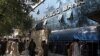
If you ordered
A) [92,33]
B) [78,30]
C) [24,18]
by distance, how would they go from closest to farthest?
[92,33]
[78,30]
[24,18]

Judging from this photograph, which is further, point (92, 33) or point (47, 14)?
point (47, 14)

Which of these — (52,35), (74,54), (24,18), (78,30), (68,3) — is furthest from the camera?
(52,35)

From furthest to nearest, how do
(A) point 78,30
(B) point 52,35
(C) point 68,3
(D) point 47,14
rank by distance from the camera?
(D) point 47,14, (B) point 52,35, (C) point 68,3, (A) point 78,30

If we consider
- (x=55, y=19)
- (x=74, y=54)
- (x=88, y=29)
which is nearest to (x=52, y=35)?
(x=55, y=19)

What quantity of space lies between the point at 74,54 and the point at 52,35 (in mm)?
16443

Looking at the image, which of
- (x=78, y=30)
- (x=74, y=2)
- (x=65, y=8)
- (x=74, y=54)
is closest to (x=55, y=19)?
(x=65, y=8)

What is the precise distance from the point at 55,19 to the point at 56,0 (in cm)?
181

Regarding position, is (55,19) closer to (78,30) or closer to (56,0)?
(56,0)

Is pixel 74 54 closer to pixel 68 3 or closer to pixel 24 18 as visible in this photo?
pixel 24 18

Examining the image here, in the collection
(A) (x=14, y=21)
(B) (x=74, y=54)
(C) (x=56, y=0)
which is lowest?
(B) (x=74, y=54)

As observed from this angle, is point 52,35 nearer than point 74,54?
No

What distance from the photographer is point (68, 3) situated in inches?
1143

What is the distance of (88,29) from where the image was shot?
22.3m

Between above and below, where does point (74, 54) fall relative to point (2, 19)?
below
